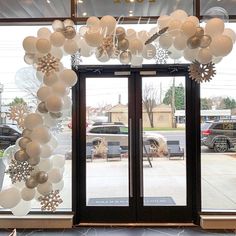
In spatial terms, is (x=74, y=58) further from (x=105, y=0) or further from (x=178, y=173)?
(x=178, y=173)

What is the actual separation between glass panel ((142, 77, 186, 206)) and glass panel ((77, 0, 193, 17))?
100 cm

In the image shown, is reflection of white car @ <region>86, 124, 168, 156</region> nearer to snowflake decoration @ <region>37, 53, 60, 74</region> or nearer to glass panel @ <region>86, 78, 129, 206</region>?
glass panel @ <region>86, 78, 129, 206</region>

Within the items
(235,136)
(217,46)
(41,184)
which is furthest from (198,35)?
(235,136)

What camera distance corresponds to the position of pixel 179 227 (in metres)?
4.84

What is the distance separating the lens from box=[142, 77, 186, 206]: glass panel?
16.6 feet

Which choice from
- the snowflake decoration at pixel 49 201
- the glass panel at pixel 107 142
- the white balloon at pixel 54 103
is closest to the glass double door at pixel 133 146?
the glass panel at pixel 107 142

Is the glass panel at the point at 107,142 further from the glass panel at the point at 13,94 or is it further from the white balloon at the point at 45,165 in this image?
the white balloon at the point at 45,165

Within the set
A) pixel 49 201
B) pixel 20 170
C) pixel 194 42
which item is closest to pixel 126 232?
pixel 49 201

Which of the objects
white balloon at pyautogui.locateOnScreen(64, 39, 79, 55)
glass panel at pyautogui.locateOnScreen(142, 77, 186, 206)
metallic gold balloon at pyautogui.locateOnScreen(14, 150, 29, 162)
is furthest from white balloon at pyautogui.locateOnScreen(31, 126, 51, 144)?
glass panel at pyautogui.locateOnScreen(142, 77, 186, 206)

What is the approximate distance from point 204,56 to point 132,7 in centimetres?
201

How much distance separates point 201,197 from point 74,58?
284 cm

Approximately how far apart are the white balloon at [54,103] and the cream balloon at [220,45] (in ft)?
5.14

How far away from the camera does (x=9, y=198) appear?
3.19m

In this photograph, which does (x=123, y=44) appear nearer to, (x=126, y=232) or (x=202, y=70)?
(x=202, y=70)
